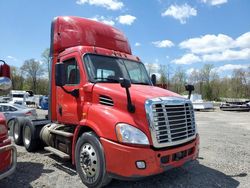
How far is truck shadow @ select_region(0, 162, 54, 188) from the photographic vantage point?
4934 mm

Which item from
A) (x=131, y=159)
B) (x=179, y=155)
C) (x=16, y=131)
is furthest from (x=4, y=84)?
(x=16, y=131)

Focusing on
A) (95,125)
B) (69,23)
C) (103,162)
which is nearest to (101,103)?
(95,125)

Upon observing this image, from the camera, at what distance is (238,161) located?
705cm

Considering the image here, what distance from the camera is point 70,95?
5.72 metres

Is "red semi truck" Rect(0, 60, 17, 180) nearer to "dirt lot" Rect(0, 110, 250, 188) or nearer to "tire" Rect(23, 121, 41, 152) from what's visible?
"dirt lot" Rect(0, 110, 250, 188)

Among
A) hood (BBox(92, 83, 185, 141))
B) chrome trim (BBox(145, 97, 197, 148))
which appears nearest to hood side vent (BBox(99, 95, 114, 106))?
hood (BBox(92, 83, 185, 141))

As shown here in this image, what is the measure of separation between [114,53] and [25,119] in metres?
4.07

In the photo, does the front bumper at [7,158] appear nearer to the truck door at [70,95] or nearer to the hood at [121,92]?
the truck door at [70,95]

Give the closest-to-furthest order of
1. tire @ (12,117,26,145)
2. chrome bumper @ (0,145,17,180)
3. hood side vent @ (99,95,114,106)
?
chrome bumper @ (0,145,17,180) → hood side vent @ (99,95,114,106) → tire @ (12,117,26,145)

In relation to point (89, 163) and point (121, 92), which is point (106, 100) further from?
point (89, 163)

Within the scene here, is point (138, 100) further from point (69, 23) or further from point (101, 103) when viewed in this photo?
point (69, 23)

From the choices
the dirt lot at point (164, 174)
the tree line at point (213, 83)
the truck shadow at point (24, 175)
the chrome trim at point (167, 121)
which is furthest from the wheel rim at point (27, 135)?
the tree line at point (213, 83)

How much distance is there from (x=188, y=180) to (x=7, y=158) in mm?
3470

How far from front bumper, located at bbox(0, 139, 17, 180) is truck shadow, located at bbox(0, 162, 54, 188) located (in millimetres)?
866
